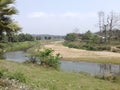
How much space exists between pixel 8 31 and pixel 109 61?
87.3 ft

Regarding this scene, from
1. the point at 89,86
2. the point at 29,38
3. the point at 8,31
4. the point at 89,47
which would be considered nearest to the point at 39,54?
the point at 89,86

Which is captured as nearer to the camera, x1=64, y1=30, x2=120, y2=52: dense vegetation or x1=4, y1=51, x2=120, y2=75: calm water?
x1=4, y1=51, x2=120, y2=75: calm water

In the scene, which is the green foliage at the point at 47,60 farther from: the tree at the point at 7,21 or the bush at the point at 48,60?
the tree at the point at 7,21

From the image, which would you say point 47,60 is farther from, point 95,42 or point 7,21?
point 95,42

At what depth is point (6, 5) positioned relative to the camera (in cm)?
1056

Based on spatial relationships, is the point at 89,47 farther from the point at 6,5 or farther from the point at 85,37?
the point at 6,5

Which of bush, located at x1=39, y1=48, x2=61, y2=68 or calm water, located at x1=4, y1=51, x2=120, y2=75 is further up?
bush, located at x1=39, y1=48, x2=61, y2=68

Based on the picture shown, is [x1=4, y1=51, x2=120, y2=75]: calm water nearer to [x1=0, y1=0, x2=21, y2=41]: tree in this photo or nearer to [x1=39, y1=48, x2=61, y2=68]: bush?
[x1=39, y1=48, x2=61, y2=68]: bush

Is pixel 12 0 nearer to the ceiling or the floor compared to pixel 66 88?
nearer to the ceiling

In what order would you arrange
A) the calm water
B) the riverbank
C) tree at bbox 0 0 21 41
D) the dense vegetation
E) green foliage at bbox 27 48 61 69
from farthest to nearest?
the dense vegetation → the riverbank → the calm water → green foliage at bbox 27 48 61 69 → tree at bbox 0 0 21 41

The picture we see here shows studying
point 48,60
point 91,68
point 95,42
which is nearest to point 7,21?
point 48,60

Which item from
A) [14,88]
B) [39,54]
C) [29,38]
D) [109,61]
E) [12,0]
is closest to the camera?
[14,88]

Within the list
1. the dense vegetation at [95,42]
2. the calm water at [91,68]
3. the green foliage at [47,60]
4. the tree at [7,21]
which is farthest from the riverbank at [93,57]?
the tree at [7,21]

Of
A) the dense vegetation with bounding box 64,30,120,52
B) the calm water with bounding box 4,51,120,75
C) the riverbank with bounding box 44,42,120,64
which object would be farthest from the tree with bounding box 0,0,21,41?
the dense vegetation with bounding box 64,30,120,52
